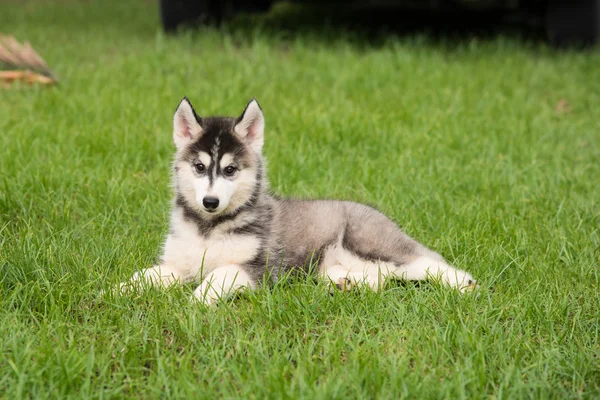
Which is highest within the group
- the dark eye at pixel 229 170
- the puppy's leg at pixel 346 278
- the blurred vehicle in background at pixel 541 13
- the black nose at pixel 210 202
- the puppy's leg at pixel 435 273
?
the blurred vehicle in background at pixel 541 13

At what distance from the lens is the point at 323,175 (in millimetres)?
5664

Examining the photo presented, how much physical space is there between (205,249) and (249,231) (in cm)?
27

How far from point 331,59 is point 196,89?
6.16 feet

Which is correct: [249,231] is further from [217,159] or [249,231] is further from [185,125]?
[185,125]

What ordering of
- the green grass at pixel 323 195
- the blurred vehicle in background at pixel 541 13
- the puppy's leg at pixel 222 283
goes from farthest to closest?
the blurred vehicle in background at pixel 541 13 < the puppy's leg at pixel 222 283 < the green grass at pixel 323 195

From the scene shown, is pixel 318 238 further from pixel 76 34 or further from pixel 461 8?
pixel 461 8

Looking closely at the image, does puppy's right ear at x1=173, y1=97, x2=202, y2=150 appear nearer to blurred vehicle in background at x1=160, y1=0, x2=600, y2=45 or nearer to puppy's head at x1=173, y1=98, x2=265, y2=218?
puppy's head at x1=173, y1=98, x2=265, y2=218

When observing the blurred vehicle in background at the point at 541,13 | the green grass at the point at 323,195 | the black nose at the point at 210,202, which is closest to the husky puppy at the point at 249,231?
the black nose at the point at 210,202

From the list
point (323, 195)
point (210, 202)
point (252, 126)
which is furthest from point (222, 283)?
point (323, 195)

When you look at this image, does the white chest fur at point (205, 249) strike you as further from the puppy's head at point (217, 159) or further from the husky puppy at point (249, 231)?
the puppy's head at point (217, 159)

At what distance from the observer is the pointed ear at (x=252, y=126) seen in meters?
4.01

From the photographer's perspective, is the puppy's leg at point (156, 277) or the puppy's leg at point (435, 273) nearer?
the puppy's leg at point (156, 277)

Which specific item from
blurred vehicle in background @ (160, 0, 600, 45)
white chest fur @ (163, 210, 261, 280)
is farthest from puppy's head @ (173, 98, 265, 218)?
blurred vehicle in background @ (160, 0, 600, 45)

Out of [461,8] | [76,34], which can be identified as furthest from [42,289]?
[461,8]
